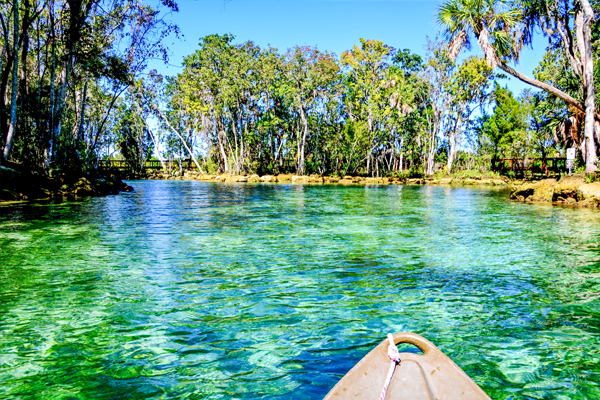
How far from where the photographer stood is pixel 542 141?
34.0 m

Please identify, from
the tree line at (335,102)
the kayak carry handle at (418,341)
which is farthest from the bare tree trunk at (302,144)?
the kayak carry handle at (418,341)

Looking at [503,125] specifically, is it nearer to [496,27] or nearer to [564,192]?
[496,27]

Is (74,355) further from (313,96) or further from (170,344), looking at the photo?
(313,96)

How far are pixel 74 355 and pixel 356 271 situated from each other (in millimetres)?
3943

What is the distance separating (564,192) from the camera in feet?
55.3

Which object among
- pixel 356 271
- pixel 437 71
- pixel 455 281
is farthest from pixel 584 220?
pixel 437 71

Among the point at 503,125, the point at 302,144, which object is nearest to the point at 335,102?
the point at 302,144

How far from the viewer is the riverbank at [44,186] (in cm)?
1546

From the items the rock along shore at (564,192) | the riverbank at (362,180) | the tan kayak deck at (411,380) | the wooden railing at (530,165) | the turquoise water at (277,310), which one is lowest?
the turquoise water at (277,310)

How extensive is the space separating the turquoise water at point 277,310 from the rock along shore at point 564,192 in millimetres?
8129

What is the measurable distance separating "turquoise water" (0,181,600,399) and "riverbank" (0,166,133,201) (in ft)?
26.2

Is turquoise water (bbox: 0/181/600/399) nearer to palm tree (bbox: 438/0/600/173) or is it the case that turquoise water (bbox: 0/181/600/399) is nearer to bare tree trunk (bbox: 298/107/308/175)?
palm tree (bbox: 438/0/600/173)

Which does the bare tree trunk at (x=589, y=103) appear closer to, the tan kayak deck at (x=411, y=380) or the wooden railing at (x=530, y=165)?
the wooden railing at (x=530, y=165)

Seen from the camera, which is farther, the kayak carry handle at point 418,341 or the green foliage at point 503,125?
the green foliage at point 503,125
